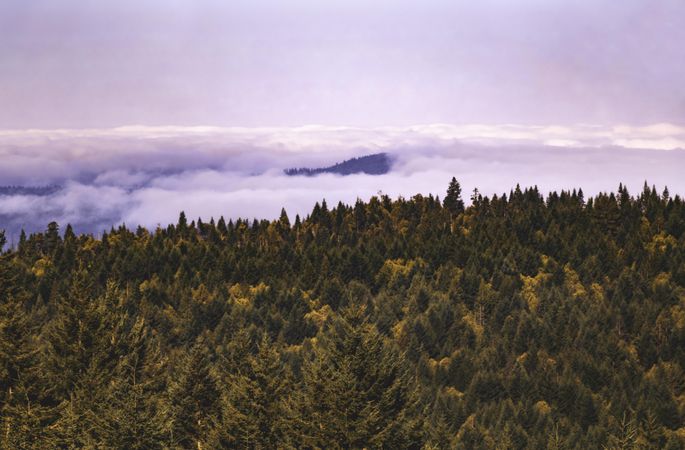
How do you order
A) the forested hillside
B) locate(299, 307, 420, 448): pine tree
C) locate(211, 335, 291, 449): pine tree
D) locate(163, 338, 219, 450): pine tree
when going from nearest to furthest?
locate(299, 307, 420, 448): pine tree
the forested hillside
locate(211, 335, 291, 449): pine tree
locate(163, 338, 219, 450): pine tree

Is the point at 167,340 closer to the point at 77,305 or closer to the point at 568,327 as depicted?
the point at 568,327

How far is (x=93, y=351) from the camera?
165ft

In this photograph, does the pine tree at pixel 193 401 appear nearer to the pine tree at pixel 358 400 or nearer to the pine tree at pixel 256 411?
the pine tree at pixel 256 411

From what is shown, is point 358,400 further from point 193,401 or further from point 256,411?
point 193,401

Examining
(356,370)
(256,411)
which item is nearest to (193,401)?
(256,411)

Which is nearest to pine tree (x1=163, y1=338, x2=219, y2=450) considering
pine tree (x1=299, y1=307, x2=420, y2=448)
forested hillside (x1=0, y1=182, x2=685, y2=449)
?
forested hillside (x1=0, y1=182, x2=685, y2=449)

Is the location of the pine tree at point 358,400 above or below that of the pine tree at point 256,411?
above

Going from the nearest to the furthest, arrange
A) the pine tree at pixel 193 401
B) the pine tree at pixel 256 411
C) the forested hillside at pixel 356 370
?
the forested hillside at pixel 356 370 < the pine tree at pixel 256 411 < the pine tree at pixel 193 401

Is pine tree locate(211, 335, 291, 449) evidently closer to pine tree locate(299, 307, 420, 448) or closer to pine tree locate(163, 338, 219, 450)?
pine tree locate(299, 307, 420, 448)

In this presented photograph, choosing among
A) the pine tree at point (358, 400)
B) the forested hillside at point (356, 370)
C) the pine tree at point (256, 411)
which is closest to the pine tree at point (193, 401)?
the forested hillside at point (356, 370)

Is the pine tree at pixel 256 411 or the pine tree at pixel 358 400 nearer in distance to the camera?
the pine tree at pixel 358 400

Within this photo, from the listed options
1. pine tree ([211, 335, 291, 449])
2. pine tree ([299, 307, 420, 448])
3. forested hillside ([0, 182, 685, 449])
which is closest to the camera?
pine tree ([299, 307, 420, 448])

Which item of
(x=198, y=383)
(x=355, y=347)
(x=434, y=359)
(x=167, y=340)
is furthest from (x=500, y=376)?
(x=355, y=347)

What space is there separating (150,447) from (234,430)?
614 cm
